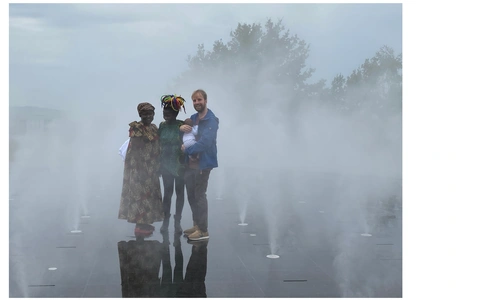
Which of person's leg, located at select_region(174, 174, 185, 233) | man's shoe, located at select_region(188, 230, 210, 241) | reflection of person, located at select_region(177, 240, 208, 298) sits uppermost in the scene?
person's leg, located at select_region(174, 174, 185, 233)

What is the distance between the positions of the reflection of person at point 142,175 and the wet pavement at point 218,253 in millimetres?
257

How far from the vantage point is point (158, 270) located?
5277 mm

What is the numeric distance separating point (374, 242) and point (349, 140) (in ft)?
86.8

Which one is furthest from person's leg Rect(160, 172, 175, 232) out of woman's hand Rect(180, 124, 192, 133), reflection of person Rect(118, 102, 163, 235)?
woman's hand Rect(180, 124, 192, 133)

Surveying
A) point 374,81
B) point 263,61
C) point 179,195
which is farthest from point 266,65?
point 179,195

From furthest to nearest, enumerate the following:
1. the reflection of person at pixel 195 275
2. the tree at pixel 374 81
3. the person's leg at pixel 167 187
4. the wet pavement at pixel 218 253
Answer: the tree at pixel 374 81 < the person's leg at pixel 167 187 < the wet pavement at pixel 218 253 < the reflection of person at pixel 195 275

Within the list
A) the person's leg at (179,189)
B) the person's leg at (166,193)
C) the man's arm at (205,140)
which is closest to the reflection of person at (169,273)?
the person's leg at (166,193)

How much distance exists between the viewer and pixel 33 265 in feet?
18.0

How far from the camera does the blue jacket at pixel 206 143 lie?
627 cm

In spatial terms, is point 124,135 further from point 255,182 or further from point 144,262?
point 144,262

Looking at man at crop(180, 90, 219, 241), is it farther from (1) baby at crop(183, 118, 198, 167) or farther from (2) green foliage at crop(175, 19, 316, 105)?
(2) green foliage at crop(175, 19, 316, 105)

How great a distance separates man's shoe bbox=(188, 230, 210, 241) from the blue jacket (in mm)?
781

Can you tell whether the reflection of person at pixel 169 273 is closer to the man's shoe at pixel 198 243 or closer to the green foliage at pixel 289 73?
the man's shoe at pixel 198 243

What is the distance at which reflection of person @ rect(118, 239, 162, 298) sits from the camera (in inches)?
187
